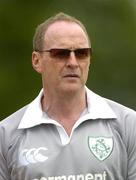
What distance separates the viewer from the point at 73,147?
7.44 meters

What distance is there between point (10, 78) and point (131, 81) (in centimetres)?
345

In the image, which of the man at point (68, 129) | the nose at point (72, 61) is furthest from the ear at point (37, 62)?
the nose at point (72, 61)

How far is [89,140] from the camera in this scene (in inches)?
295

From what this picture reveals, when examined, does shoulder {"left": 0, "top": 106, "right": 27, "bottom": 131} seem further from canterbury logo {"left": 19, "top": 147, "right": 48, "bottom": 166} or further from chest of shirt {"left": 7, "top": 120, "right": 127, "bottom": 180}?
canterbury logo {"left": 19, "top": 147, "right": 48, "bottom": 166}

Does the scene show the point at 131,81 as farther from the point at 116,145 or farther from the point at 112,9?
the point at 116,145

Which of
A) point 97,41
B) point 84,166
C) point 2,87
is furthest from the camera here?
point 97,41

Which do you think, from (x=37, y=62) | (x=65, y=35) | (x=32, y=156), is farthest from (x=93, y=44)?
(x=32, y=156)

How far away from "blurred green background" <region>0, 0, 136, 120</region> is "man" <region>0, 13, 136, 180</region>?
757 inches

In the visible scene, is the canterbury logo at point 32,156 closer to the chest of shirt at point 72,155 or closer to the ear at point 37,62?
the chest of shirt at point 72,155

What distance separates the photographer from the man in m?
7.40

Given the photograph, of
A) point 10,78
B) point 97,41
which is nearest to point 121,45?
point 97,41

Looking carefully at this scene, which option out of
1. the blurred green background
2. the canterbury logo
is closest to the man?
the canterbury logo

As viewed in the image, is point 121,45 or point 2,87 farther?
point 121,45

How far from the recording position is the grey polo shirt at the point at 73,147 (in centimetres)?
739
